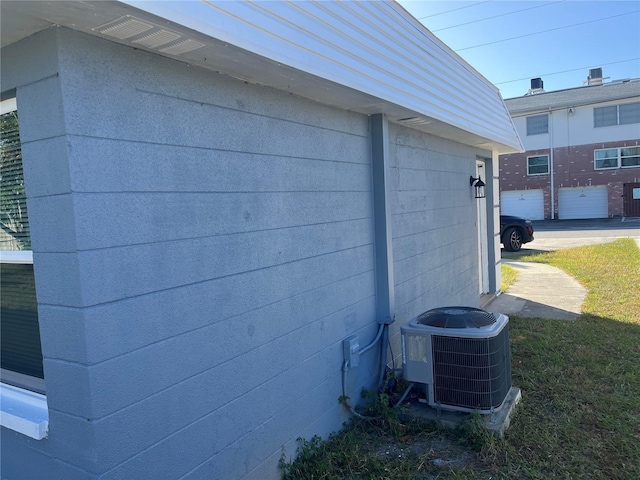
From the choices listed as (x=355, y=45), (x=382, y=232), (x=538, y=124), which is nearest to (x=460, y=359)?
(x=382, y=232)

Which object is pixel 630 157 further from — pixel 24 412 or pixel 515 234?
pixel 24 412

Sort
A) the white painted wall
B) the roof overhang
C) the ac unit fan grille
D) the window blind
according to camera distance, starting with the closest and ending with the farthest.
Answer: the roof overhang < the window blind < the ac unit fan grille < the white painted wall

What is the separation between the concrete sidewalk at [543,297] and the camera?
666 centimetres

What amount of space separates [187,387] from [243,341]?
41 cm

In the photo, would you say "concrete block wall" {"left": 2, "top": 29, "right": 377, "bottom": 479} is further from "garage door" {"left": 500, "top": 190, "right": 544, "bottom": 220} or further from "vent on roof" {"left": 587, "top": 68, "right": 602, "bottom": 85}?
"vent on roof" {"left": 587, "top": 68, "right": 602, "bottom": 85}

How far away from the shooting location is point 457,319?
3385 millimetres

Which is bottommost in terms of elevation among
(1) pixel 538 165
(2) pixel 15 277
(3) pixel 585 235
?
(3) pixel 585 235

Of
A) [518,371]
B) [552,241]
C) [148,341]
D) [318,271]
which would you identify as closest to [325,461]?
[318,271]

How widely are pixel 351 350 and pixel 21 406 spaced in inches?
80.8

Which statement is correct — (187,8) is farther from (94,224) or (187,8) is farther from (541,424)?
(541,424)

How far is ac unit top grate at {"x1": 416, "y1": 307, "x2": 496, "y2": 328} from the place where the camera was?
334 cm

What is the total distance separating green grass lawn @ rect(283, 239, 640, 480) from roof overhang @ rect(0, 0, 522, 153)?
7.54 ft

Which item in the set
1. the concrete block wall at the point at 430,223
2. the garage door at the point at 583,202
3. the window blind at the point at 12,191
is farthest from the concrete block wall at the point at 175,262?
the garage door at the point at 583,202

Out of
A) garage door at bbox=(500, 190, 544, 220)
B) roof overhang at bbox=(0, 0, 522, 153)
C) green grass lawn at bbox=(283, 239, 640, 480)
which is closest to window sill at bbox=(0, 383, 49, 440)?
green grass lawn at bbox=(283, 239, 640, 480)
